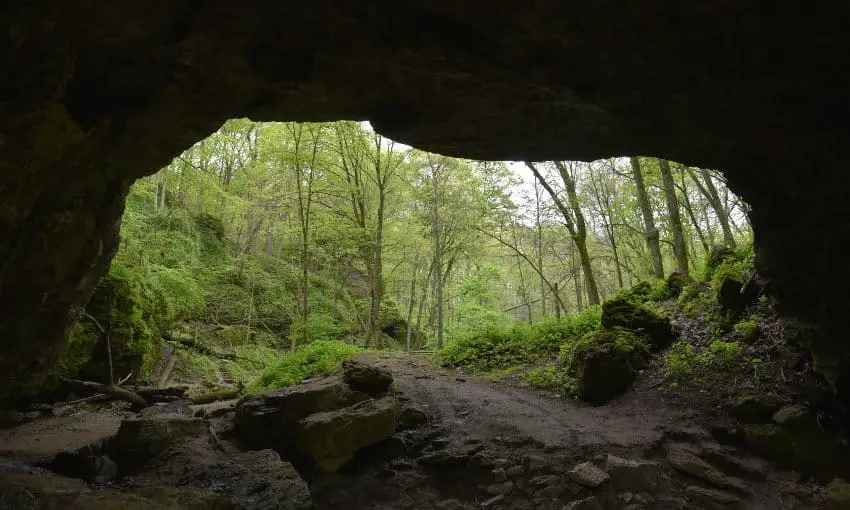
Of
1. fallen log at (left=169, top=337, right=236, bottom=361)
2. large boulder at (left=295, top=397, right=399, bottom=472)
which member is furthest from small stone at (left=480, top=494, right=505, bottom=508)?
fallen log at (left=169, top=337, right=236, bottom=361)

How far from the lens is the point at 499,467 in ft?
18.3

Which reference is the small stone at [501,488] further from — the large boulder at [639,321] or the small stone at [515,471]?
the large boulder at [639,321]

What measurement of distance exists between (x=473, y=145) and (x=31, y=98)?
4.89 metres

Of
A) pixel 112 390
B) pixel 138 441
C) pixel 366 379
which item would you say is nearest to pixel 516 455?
pixel 366 379

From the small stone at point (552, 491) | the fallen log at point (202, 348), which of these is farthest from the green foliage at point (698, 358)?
the fallen log at point (202, 348)

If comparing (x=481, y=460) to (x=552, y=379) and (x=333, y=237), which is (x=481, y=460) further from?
(x=333, y=237)

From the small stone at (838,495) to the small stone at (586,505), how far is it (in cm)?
230

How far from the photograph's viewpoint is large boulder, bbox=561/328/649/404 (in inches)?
298

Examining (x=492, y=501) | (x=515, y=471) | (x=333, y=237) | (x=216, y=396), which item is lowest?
(x=492, y=501)

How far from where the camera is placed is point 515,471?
548 centimetres

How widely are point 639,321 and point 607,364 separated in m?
1.90

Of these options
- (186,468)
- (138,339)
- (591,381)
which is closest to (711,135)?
(591,381)

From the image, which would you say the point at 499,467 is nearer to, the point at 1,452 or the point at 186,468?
the point at 186,468

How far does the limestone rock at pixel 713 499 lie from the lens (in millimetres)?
4637
